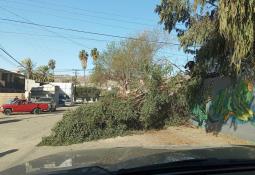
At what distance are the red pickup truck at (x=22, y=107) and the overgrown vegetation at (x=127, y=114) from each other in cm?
3190

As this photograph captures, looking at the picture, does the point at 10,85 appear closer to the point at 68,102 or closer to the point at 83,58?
the point at 68,102

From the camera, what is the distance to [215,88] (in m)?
21.3

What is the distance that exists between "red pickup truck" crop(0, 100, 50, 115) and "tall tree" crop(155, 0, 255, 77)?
3345 cm

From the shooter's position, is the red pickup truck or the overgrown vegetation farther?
the red pickup truck

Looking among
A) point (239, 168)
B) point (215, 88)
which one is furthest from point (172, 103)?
point (239, 168)

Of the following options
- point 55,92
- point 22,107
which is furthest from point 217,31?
point 55,92

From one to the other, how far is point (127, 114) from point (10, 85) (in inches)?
2216

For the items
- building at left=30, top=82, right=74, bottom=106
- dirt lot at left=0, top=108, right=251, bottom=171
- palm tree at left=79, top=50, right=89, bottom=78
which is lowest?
dirt lot at left=0, top=108, right=251, bottom=171

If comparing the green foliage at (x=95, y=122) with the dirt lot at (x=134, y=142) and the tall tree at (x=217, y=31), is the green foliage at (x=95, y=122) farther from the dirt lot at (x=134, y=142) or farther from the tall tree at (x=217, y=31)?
the tall tree at (x=217, y=31)

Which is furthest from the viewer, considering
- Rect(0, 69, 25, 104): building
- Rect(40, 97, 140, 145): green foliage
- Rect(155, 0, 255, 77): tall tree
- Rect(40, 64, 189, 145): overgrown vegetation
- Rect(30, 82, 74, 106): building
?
Rect(30, 82, 74, 106): building

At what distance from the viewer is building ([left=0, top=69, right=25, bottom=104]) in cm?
6590

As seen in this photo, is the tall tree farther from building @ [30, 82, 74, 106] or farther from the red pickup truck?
building @ [30, 82, 74, 106]

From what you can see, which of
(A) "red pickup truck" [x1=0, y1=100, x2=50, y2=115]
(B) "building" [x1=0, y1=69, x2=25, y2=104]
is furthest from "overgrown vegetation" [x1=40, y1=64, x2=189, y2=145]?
(B) "building" [x1=0, y1=69, x2=25, y2=104]

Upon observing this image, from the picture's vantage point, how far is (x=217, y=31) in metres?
18.3
